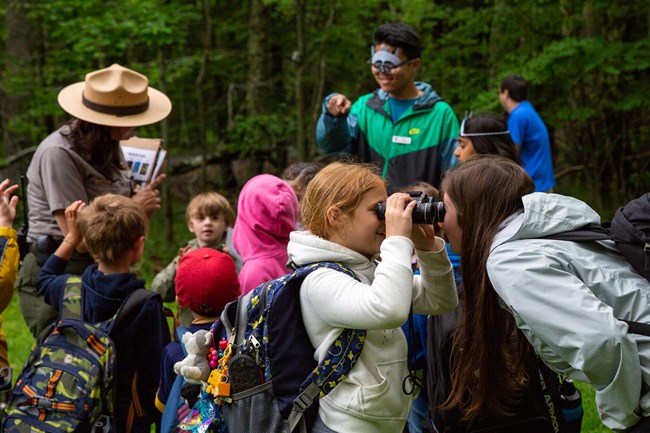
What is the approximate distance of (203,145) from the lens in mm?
11453

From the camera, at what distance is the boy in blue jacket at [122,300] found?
3770mm

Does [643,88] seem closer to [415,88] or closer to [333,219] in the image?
[415,88]

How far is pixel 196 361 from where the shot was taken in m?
2.99

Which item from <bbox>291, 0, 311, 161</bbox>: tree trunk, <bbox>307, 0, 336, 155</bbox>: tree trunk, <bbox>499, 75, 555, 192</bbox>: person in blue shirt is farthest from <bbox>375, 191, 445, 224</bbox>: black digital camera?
<bbox>307, 0, 336, 155</bbox>: tree trunk

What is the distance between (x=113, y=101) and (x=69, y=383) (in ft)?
6.59

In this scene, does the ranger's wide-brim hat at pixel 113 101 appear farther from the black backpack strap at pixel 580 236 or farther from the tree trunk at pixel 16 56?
the tree trunk at pixel 16 56

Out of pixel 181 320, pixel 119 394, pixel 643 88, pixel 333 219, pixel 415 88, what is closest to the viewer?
pixel 333 219

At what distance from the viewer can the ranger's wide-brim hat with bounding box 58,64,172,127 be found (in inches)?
187

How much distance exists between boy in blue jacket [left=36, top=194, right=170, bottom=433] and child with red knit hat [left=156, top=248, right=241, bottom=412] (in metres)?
0.24

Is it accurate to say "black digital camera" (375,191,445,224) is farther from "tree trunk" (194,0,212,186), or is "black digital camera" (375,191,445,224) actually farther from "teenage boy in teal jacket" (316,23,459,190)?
"tree trunk" (194,0,212,186)

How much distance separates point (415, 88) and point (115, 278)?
8.65 feet

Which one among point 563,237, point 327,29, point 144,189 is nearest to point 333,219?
point 563,237

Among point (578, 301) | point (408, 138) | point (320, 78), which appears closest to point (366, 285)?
point (578, 301)

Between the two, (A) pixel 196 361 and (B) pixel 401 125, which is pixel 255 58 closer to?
(B) pixel 401 125
